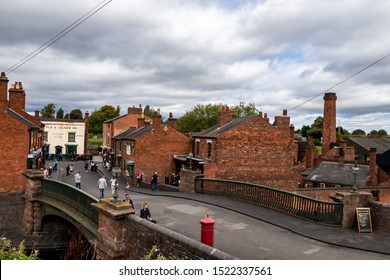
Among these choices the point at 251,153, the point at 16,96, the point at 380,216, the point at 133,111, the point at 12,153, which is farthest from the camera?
the point at 133,111

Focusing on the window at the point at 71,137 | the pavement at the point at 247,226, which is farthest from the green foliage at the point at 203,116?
the pavement at the point at 247,226

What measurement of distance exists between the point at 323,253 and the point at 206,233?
3.80 meters

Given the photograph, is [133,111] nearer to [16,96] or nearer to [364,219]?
[16,96]

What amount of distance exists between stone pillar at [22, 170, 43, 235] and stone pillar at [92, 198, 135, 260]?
12.2m

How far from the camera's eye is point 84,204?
14094mm

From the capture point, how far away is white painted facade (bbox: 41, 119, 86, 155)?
54.4 metres

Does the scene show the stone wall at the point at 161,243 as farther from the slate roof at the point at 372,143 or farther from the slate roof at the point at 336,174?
the slate roof at the point at 372,143

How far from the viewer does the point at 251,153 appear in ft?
92.0

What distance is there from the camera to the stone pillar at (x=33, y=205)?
21.1m

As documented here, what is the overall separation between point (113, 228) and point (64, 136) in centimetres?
4978

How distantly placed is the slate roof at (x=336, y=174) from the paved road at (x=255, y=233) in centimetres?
2070

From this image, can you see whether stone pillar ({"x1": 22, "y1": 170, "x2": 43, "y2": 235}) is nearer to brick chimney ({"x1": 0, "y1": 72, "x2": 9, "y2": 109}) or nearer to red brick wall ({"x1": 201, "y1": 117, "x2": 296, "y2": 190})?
brick chimney ({"x1": 0, "y1": 72, "x2": 9, "y2": 109})

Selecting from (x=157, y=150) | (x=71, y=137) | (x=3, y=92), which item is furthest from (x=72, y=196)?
(x=71, y=137)

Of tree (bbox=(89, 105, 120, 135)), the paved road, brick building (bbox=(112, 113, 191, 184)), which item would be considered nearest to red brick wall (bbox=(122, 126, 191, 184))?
brick building (bbox=(112, 113, 191, 184))
